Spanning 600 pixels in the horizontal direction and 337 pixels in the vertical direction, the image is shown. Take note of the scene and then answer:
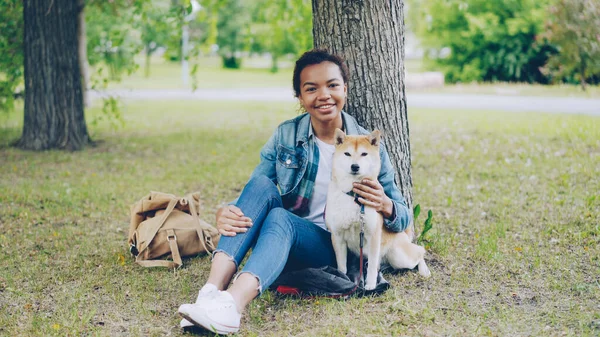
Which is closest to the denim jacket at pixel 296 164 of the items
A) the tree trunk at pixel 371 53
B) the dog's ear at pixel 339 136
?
the dog's ear at pixel 339 136

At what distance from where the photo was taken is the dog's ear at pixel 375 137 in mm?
3424

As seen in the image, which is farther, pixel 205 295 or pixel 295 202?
pixel 295 202

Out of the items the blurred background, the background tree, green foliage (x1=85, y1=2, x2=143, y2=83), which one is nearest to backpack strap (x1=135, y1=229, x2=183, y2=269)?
the background tree

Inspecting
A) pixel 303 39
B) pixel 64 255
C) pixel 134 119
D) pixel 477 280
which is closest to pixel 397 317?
pixel 477 280

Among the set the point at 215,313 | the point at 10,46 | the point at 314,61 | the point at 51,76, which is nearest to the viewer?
the point at 215,313

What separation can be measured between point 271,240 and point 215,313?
55cm

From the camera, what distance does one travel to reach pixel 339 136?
3.45m

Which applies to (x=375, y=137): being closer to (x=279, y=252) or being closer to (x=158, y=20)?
(x=279, y=252)

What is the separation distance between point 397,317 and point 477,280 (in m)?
0.86

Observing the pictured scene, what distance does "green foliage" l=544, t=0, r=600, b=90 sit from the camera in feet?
48.0

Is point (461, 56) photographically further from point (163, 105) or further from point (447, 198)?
point (447, 198)

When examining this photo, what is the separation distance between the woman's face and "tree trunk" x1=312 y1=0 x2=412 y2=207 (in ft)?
2.17

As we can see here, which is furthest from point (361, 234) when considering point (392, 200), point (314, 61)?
point (314, 61)

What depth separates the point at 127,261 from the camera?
4.52 metres
